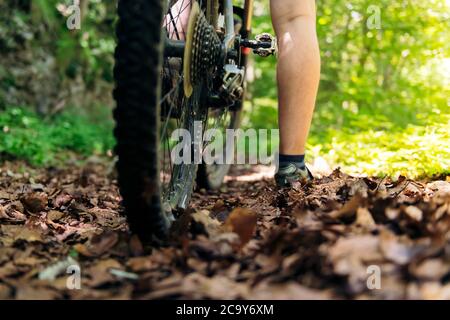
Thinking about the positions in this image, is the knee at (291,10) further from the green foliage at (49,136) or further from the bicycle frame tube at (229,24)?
the green foliage at (49,136)

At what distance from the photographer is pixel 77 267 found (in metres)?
1.26

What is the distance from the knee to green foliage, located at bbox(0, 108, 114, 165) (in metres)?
2.52

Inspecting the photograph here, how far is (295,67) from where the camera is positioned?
7.30 ft

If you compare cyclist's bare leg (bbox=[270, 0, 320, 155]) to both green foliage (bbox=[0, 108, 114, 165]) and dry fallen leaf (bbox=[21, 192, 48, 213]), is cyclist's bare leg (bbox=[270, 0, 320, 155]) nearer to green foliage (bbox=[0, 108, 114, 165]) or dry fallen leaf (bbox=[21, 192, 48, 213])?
dry fallen leaf (bbox=[21, 192, 48, 213])

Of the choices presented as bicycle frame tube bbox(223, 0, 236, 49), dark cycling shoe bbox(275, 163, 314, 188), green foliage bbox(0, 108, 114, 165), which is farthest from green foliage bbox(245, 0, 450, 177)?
green foliage bbox(0, 108, 114, 165)

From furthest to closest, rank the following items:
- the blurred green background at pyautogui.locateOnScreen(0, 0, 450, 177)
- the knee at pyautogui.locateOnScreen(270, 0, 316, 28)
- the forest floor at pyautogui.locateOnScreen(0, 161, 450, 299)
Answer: the blurred green background at pyautogui.locateOnScreen(0, 0, 450, 177) < the knee at pyautogui.locateOnScreen(270, 0, 316, 28) < the forest floor at pyautogui.locateOnScreen(0, 161, 450, 299)

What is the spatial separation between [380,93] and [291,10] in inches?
120

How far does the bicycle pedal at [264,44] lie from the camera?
2.37 m

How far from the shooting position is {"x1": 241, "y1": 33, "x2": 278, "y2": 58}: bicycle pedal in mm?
2367

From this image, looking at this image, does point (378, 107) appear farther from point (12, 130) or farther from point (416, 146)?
point (12, 130)

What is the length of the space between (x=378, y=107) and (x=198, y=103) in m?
3.39

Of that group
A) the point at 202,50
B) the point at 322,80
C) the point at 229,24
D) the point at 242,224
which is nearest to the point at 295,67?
the point at 229,24

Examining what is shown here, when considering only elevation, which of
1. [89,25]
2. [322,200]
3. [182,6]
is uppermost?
[89,25]
